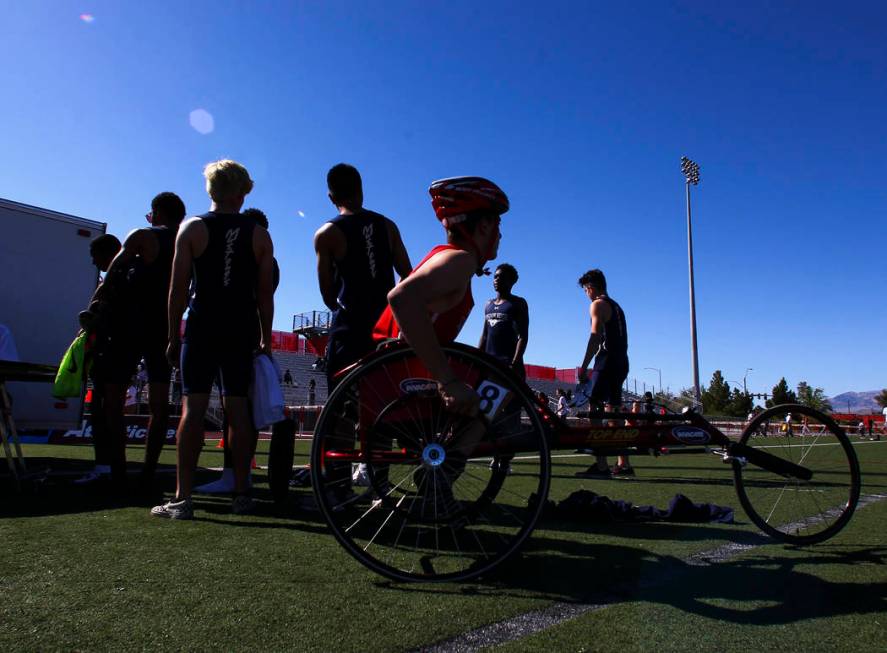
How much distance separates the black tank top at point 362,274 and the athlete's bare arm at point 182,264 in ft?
2.51

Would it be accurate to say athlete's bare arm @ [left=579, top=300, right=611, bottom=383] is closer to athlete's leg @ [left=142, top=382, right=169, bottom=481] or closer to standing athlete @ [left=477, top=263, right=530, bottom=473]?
standing athlete @ [left=477, top=263, right=530, bottom=473]

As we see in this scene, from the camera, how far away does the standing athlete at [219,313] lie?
3.47 m

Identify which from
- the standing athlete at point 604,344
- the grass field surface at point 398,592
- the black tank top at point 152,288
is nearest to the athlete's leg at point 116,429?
the black tank top at point 152,288

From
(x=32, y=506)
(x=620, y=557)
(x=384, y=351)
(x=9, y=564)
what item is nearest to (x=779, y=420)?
(x=620, y=557)

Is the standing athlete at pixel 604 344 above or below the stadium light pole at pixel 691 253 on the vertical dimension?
below

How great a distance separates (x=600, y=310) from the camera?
6.50 meters

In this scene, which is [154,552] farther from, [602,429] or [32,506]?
[602,429]

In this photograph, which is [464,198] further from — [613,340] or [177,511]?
[613,340]

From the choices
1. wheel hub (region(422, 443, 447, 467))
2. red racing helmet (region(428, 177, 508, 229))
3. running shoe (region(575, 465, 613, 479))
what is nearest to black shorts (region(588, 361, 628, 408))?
running shoe (region(575, 465, 613, 479))

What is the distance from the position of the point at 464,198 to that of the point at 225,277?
183 cm

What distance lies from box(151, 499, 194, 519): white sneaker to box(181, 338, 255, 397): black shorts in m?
0.60

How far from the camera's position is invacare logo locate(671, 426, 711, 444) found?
2.60 metres

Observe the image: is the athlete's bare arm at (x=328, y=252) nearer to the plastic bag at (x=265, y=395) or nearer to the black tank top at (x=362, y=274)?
the black tank top at (x=362, y=274)

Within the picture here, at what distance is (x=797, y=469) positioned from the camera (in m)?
2.93
